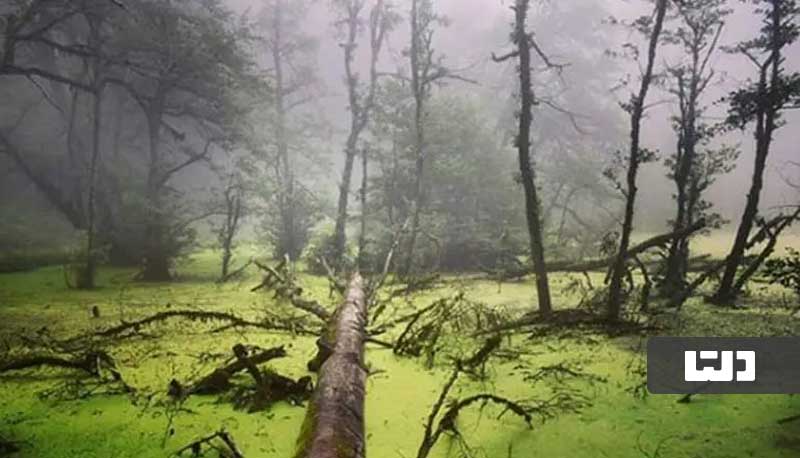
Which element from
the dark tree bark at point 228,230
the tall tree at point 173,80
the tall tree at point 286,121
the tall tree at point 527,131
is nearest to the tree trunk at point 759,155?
the tall tree at point 527,131

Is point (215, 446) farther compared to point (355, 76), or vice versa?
point (355, 76)

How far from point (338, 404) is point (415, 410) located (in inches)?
53.8

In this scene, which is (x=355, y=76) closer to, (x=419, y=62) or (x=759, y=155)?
(x=419, y=62)

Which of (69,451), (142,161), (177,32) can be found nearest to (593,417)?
(69,451)

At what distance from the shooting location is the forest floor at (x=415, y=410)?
4445 mm

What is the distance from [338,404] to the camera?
170 inches

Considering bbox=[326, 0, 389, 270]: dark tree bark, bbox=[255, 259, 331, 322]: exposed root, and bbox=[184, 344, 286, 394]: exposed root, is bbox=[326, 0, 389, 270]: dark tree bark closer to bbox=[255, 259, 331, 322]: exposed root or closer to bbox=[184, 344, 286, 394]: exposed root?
bbox=[255, 259, 331, 322]: exposed root

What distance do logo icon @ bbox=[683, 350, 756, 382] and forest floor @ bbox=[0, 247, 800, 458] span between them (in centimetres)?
A: 59

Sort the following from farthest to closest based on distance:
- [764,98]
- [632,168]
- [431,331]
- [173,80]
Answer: [173,80], [764,98], [632,168], [431,331]

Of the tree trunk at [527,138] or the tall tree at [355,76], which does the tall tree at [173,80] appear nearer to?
the tall tree at [355,76]

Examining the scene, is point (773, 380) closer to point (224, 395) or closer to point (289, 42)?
point (224, 395)

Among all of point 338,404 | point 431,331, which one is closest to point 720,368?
point 431,331

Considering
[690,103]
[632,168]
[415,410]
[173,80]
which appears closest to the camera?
[415,410]

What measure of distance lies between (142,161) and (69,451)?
30931 millimetres
